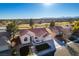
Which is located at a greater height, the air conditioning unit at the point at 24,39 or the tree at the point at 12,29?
the tree at the point at 12,29

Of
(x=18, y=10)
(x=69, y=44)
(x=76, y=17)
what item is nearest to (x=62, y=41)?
(x=69, y=44)

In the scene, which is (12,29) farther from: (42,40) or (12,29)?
(42,40)

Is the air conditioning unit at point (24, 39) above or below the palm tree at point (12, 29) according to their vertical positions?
below

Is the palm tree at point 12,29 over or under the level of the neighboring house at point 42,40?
over

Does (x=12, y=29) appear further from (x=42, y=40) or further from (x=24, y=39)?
(x=42, y=40)

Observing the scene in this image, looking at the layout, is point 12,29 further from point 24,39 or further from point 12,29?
point 24,39

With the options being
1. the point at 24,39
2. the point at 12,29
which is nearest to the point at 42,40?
the point at 24,39

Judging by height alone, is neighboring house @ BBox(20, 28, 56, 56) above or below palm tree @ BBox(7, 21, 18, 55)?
below

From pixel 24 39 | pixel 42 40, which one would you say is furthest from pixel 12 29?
pixel 42 40

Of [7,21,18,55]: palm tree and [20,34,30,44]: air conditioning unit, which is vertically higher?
[7,21,18,55]: palm tree

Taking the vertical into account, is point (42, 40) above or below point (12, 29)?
below

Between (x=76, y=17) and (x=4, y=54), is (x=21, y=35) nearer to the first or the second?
(x=4, y=54)
